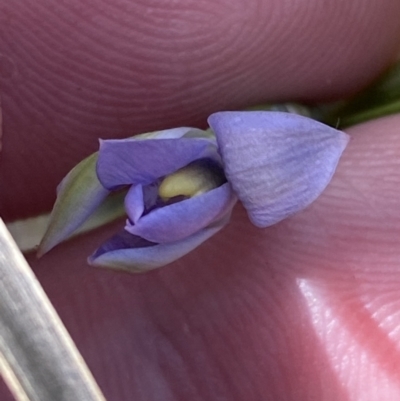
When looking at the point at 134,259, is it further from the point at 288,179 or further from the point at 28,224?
the point at 28,224

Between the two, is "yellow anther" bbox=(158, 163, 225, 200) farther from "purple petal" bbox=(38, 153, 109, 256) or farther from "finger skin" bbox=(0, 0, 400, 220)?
"finger skin" bbox=(0, 0, 400, 220)

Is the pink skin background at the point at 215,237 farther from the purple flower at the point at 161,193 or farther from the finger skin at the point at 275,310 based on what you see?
the purple flower at the point at 161,193

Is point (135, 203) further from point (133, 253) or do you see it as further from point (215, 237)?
point (215, 237)

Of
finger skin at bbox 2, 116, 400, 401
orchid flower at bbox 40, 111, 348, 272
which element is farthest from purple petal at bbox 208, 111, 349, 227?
finger skin at bbox 2, 116, 400, 401

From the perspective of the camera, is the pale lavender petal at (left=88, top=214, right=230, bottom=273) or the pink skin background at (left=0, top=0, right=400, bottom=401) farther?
the pink skin background at (left=0, top=0, right=400, bottom=401)

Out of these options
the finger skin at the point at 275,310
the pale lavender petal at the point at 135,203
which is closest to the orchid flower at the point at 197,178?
the pale lavender petal at the point at 135,203

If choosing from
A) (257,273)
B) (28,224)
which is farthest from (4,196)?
(257,273)

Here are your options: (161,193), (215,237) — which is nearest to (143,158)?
(161,193)
